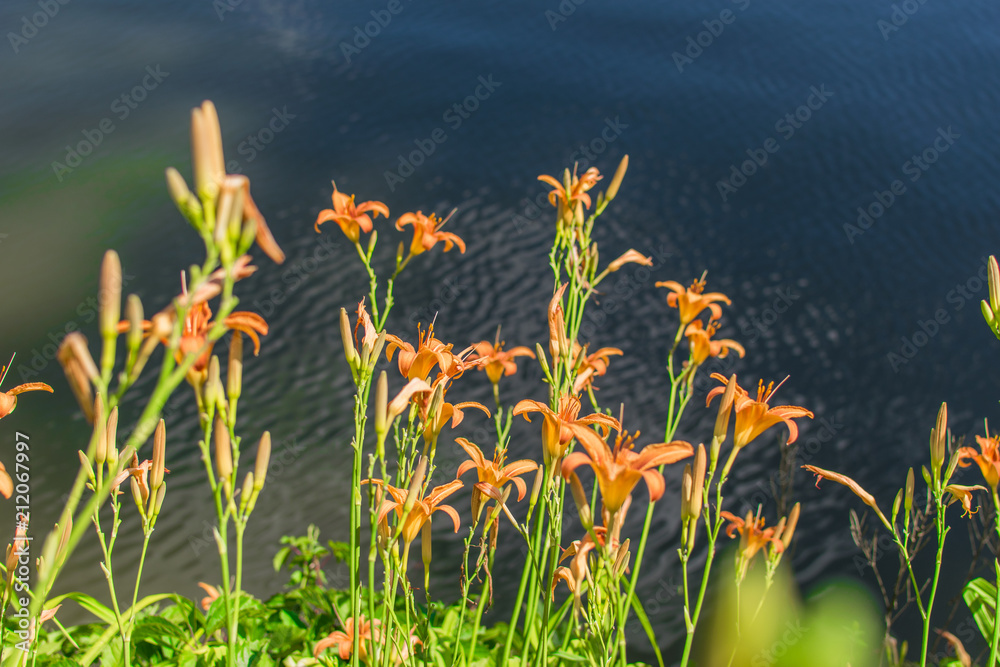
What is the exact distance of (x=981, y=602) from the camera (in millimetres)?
2373

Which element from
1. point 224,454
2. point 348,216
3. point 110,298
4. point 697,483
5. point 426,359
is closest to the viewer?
point 110,298

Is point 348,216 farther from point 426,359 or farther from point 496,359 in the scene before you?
point 426,359

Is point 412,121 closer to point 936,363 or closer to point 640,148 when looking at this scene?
point 640,148

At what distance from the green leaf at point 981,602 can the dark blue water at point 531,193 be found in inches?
95.8

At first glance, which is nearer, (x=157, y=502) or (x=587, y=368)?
(x=157, y=502)

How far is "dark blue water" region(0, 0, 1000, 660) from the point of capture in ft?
18.2

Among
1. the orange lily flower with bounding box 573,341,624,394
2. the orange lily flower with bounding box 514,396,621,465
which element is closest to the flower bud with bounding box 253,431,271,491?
the orange lily flower with bounding box 514,396,621,465

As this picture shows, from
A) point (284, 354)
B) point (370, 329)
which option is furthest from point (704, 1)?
point (370, 329)

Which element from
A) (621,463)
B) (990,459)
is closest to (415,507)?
(621,463)

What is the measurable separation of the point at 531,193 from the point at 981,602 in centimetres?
614

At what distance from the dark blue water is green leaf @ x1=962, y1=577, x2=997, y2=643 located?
243cm

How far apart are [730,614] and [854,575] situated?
1055 mm

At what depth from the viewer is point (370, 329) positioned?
1.46 m

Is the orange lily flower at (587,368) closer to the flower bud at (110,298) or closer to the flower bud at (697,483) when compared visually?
the flower bud at (697,483)
